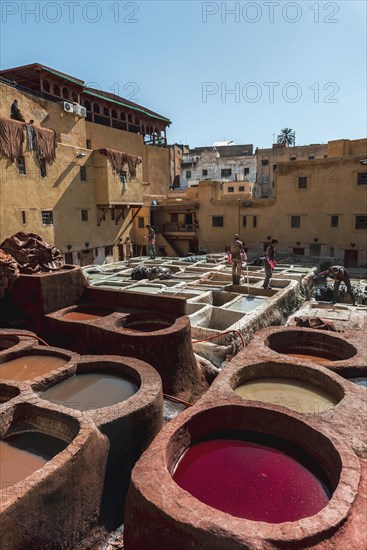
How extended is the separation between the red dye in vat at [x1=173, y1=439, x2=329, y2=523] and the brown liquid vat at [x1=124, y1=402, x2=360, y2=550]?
0.68ft

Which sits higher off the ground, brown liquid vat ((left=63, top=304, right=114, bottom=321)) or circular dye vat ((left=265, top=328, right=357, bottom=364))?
brown liquid vat ((left=63, top=304, right=114, bottom=321))

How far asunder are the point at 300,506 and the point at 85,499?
287 centimetres

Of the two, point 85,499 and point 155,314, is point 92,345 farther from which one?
point 85,499

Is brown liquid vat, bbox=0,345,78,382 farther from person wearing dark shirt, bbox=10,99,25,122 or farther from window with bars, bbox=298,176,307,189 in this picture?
window with bars, bbox=298,176,307,189

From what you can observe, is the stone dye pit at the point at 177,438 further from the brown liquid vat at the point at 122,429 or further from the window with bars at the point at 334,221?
the window with bars at the point at 334,221

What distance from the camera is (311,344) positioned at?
922 centimetres

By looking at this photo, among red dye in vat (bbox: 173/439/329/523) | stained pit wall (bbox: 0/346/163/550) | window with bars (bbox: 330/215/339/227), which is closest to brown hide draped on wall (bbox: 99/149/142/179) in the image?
window with bars (bbox: 330/215/339/227)

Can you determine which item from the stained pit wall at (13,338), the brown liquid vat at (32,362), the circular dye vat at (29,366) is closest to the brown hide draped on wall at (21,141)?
the stained pit wall at (13,338)

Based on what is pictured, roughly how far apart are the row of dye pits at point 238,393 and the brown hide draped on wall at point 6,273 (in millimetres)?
2401

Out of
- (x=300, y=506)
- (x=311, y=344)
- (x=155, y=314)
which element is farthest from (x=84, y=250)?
(x=300, y=506)

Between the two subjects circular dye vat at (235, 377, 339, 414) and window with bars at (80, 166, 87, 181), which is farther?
window with bars at (80, 166, 87, 181)

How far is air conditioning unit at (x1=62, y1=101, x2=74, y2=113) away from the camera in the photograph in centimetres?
2438

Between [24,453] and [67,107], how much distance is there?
78.6 feet

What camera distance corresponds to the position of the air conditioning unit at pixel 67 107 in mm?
24375
